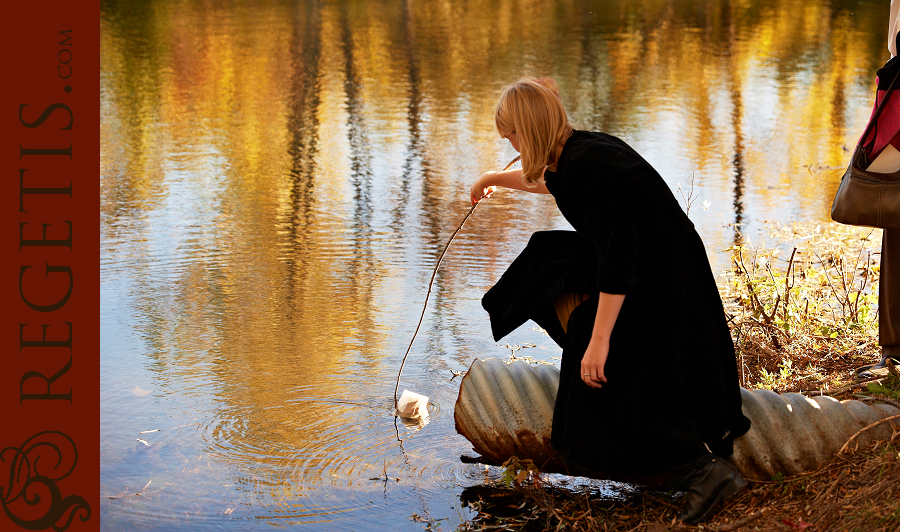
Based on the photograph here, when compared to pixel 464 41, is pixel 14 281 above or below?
below

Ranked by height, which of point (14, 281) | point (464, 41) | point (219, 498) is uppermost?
point (464, 41)

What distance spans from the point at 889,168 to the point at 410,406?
2.32 m

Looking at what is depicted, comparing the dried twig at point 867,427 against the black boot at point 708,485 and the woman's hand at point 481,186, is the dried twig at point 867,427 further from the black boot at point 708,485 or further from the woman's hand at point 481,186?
the woman's hand at point 481,186

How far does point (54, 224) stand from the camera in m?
5.62

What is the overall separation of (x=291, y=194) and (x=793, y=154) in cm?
597

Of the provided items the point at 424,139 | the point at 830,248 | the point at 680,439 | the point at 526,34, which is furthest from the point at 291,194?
Result: the point at 526,34

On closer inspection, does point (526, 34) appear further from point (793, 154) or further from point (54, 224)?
point (54, 224)

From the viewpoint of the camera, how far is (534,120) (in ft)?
10.6

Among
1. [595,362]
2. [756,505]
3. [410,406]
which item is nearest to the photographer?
[595,362]

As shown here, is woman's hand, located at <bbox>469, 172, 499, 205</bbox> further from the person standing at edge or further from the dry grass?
the person standing at edge

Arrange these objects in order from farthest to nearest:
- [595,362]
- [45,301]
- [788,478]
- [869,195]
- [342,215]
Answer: [342,215]
[45,301]
[869,195]
[788,478]
[595,362]

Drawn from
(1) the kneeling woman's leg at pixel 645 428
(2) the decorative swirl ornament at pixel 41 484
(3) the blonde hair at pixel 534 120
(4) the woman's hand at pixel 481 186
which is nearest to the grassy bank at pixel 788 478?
(1) the kneeling woman's leg at pixel 645 428

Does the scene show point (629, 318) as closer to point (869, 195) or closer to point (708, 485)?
point (708, 485)

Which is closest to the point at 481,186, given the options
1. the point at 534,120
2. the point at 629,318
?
the point at 534,120
